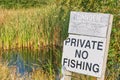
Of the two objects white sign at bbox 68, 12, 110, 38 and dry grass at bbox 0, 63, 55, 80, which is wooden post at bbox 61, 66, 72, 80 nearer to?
white sign at bbox 68, 12, 110, 38

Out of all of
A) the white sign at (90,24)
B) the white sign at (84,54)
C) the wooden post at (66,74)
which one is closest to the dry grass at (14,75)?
the wooden post at (66,74)

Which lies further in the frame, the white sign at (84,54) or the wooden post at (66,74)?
the wooden post at (66,74)

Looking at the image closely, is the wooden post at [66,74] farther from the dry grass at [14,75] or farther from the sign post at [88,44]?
the dry grass at [14,75]

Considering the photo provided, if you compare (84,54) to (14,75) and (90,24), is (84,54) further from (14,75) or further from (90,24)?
(14,75)

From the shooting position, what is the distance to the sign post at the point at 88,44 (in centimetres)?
385

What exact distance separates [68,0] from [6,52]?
493cm

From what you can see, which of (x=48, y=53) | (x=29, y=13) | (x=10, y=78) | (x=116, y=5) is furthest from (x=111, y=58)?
(x=29, y=13)

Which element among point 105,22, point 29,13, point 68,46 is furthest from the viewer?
point 29,13

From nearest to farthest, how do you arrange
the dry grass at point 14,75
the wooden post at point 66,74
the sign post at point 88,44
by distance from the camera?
the sign post at point 88,44 < the wooden post at point 66,74 < the dry grass at point 14,75

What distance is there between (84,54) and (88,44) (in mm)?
126

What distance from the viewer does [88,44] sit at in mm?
3949

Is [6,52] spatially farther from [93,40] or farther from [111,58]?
[93,40]

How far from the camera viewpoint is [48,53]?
31.6ft

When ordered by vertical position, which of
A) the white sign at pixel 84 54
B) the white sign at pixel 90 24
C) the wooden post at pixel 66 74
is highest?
the white sign at pixel 90 24
